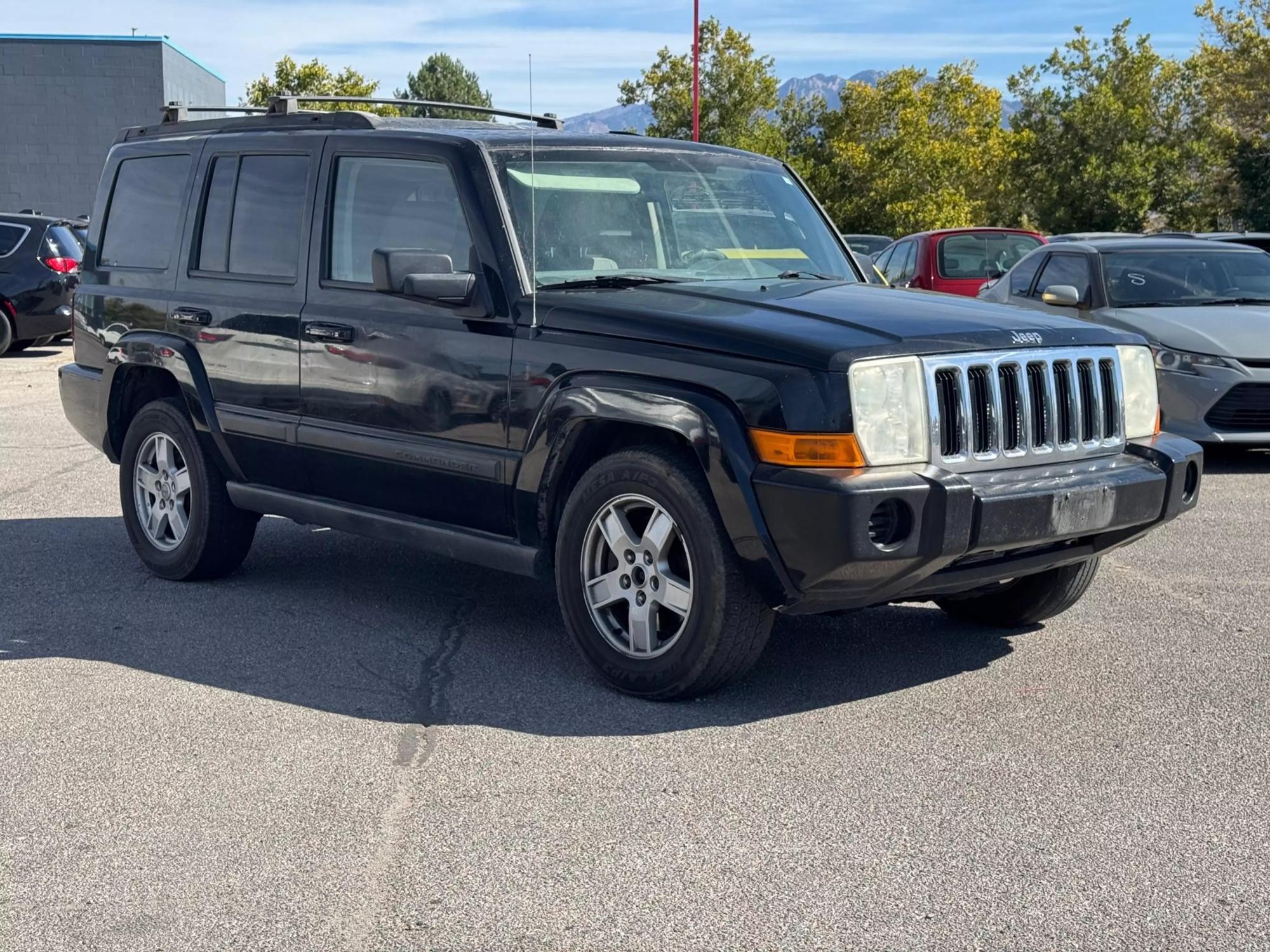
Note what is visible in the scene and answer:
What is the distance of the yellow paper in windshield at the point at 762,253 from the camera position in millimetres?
5977

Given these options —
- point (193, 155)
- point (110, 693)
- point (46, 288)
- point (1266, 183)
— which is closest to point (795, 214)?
point (193, 155)

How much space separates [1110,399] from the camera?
527 cm

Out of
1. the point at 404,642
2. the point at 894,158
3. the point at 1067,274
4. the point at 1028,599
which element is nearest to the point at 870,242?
the point at 894,158

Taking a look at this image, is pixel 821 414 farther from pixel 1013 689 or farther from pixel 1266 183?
pixel 1266 183

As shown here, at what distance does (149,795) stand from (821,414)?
217 cm

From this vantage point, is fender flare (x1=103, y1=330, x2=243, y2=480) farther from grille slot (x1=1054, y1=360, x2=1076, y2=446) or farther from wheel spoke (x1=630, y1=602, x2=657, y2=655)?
grille slot (x1=1054, y1=360, x2=1076, y2=446)

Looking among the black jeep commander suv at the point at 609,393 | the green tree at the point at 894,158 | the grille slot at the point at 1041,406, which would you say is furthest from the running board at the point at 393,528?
the green tree at the point at 894,158


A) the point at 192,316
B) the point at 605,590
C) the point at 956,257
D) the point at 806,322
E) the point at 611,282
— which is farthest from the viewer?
the point at 956,257

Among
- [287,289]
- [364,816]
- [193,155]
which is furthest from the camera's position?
[193,155]

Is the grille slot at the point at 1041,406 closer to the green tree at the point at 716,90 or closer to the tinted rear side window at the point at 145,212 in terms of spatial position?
the tinted rear side window at the point at 145,212

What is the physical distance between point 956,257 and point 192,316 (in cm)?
1197

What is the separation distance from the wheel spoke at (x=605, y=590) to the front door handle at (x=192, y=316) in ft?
8.08

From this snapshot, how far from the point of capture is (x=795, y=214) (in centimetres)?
642

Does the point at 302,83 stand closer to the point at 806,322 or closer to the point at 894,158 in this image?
the point at 894,158
